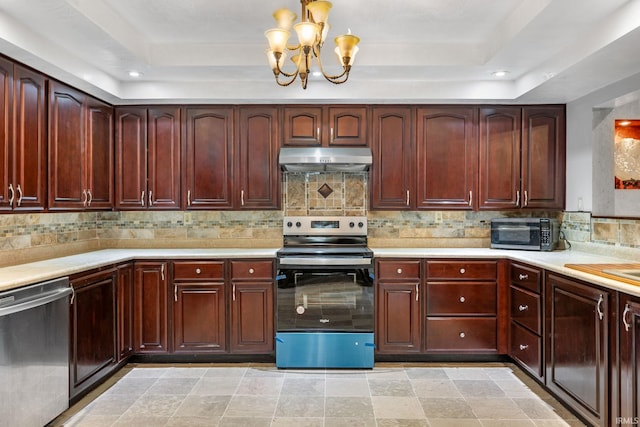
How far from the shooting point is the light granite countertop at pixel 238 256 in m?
2.45

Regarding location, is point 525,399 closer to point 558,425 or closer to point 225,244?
point 558,425

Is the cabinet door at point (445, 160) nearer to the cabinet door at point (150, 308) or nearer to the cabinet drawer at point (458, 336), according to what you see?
the cabinet drawer at point (458, 336)

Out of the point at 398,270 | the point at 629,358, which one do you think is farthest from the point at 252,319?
the point at 629,358

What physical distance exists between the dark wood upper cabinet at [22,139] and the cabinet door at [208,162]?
119 centimetres

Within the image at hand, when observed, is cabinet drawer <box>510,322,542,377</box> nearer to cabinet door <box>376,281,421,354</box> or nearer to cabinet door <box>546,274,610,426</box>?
cabinet door <box>546,274,610,426</box>

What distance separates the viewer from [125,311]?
3.50 m

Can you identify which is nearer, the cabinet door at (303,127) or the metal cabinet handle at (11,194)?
the metal cabinet handle at (11,194)

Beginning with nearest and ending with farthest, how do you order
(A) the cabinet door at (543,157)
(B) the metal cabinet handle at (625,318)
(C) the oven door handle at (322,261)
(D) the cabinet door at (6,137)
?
(B) the metal cabinet handle at (625,318), (D) the cabinet door at (6,137), (C) the oven door handle at (322,261), (A) the cabinet door at (543,157)

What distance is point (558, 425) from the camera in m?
2.64

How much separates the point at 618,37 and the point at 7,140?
11.8 ft

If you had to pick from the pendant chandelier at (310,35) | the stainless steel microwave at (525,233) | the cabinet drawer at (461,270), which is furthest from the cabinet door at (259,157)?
the stainless steel microwave at (525,233)

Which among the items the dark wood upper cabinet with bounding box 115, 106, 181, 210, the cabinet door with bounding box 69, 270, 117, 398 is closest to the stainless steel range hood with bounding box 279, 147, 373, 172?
the dark wood upper cabinet with bounding box 115, 106, 181, 210

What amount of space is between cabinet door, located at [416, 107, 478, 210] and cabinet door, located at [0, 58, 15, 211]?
3061mm

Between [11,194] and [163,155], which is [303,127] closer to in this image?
[163,155]
